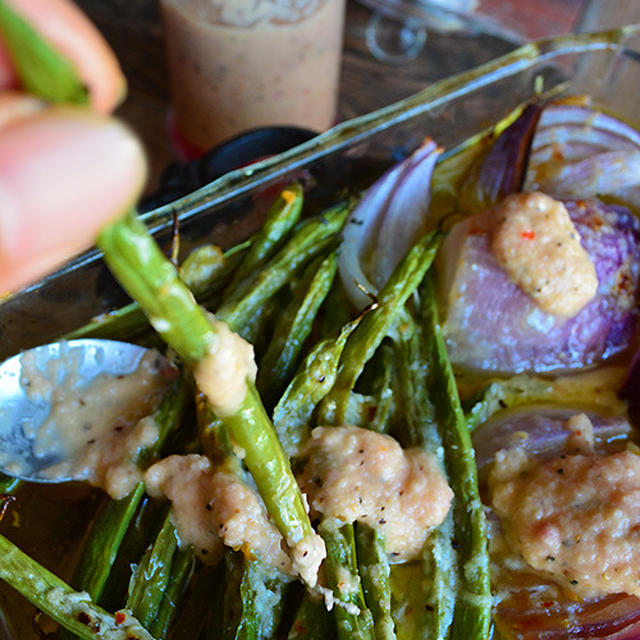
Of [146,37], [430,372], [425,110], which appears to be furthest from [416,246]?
[146,37]

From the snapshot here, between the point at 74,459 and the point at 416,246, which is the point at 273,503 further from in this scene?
the point at 416,246

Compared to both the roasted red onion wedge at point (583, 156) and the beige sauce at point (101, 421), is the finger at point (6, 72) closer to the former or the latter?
the beige sauce at point (101, 421)

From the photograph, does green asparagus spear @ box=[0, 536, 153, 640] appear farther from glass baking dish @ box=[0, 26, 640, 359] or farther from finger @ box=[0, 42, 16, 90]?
finger @ box=[0, 42, 16, 90]

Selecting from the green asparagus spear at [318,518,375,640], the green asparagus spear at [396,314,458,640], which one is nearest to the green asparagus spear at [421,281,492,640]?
the green asparagus spear at [396,314,458,640]

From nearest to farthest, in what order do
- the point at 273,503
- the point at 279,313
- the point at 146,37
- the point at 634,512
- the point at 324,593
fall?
the point at 273,503 → the point at 324,593 → the point at 634,512 → the point at 279,313 → the point at 146,37

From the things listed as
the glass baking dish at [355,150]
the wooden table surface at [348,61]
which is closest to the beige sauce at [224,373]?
the glass baking dish at [355,150]

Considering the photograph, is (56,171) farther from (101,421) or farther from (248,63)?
(248,63)
